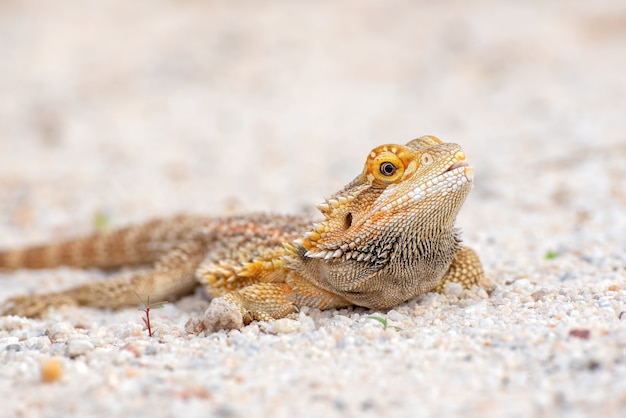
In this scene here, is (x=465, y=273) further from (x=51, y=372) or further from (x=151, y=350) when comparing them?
(x=51, y=372)

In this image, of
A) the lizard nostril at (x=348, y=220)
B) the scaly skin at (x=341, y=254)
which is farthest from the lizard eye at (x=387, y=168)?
the lizard nostril at (x=348, y=220)

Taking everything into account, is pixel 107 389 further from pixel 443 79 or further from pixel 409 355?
pixel 443 79

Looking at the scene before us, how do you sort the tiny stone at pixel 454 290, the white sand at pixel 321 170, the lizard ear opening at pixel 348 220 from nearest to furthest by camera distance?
the white sand at pixel 321 170
the lizard ear opening at pixel 348 220
the tiny stone at pixel 454 290

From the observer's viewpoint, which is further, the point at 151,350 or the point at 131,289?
the point at 131,289

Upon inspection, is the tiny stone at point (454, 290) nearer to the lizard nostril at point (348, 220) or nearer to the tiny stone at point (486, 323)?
the tiny stone at point (486, 323)

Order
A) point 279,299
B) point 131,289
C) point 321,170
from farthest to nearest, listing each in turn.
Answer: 1. point 321,170
2. point 131,289
3. point 279,299

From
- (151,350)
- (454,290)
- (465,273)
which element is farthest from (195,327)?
(465,273)
